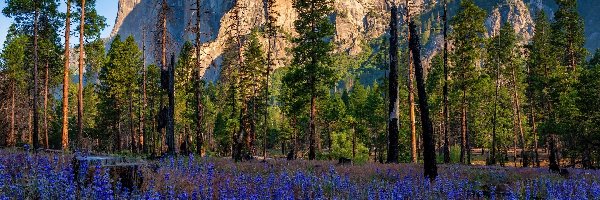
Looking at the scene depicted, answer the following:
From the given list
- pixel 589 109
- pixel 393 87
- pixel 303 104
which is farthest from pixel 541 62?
pixel 393 87

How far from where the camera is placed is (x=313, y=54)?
2908cm

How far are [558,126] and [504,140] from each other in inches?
966

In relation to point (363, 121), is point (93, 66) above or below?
above

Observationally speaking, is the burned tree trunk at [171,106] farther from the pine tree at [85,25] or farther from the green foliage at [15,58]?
the green foliage at [15,58]

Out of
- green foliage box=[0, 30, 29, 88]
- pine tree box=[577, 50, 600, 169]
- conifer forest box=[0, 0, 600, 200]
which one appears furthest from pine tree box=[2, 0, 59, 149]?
pine tree box=[577, 50, 600, 169]

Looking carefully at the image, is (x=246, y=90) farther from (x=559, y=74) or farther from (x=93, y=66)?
(x=559, y=74)

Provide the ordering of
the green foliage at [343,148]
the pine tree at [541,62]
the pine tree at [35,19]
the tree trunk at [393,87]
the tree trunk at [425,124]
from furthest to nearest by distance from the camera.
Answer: the pine tree at [541,62] < the green foliage at [343,148] < the pine tree at [35,19] < the tree trunk at [393,87] < the tree trunk at [425,124]

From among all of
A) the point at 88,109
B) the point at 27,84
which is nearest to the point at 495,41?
the point at 27,84

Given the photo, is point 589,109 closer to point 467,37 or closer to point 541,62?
point 467,37

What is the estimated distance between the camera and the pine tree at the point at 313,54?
2902 cm

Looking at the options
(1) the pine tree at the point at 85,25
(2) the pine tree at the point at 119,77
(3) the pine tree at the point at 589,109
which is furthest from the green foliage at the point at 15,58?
(3) the pine tree at the point at 589,109

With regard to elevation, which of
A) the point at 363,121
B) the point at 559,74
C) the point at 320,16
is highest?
the point at 320,16

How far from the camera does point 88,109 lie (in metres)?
67.6

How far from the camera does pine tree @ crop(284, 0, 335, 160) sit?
29.0 metres
